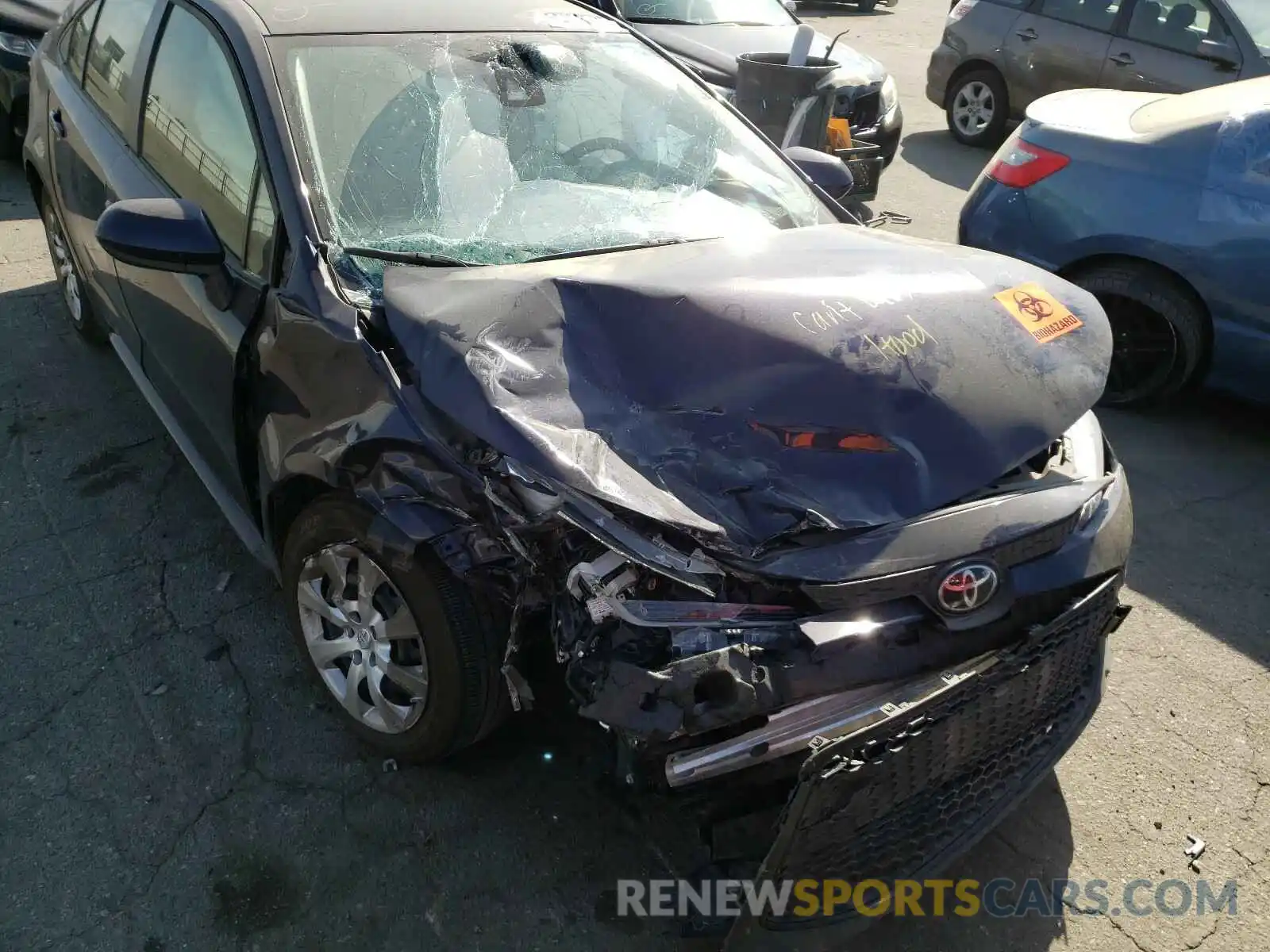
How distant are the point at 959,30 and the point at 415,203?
25.6 ft

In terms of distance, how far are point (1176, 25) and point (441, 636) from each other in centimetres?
781

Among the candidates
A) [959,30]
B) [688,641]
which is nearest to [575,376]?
[688,641]

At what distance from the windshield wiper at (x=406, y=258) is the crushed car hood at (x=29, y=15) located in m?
5.41

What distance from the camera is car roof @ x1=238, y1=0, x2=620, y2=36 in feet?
8.94

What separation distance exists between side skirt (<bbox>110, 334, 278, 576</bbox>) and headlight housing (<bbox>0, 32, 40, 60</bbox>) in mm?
4037

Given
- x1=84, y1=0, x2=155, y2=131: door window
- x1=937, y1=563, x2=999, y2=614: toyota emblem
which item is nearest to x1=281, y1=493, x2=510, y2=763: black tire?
x1=937, y1=563, x2=999, y2=614: toyota emblem

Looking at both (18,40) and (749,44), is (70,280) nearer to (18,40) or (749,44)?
(18,40)

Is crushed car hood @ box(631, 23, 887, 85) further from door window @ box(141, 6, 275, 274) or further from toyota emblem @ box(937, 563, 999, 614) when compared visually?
toyota emblem @ box(937, 563, 999, 614)

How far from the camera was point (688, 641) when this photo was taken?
1.81m

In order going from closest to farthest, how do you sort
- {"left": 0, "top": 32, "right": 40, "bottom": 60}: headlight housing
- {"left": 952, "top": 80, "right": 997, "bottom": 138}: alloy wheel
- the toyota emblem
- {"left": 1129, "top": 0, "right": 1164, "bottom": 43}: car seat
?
the toyota emblem
{"left": 0, "top": 32, "right": 40, "bottom": 60}: headlight housing
{"left": 1129, "top": 0, "right": 1164, "bottom": 43}: car seat
{"left": 952, "top": 80, "right": 997, "bottom": 138}: alloy wheel

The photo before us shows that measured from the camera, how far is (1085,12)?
7746mm

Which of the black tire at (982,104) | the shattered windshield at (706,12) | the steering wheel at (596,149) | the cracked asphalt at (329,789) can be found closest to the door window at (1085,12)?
the black tire at (982,104)

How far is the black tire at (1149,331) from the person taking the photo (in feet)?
14.1

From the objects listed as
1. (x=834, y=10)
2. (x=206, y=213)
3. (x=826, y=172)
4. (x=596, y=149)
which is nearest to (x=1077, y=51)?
(x=826, y=172)
